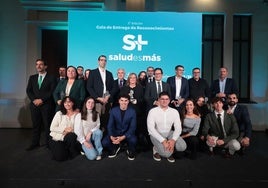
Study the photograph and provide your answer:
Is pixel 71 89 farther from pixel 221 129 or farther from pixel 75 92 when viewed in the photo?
pixel 221 129

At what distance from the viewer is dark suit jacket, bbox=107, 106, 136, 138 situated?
14.1 feet

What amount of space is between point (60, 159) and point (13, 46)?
4039 millimetres

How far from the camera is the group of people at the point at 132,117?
13.8 ft


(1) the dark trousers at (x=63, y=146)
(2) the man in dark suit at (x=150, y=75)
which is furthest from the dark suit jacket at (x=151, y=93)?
(1) the dark trousers at (x=63, y=146)

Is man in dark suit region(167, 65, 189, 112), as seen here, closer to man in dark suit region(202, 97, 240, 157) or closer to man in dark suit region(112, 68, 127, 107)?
man in dark suit region(202, 97, 240, 157)

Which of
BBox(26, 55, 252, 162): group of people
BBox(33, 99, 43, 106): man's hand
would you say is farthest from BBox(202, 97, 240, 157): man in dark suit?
BBox(33, 99, 43, 106): man's hand

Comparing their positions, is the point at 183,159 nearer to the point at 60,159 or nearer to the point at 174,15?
the point at 60,159

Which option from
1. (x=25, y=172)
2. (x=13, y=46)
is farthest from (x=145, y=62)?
(x=13, y=46)

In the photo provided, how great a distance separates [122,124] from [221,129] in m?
1.60

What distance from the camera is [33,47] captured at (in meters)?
6.86

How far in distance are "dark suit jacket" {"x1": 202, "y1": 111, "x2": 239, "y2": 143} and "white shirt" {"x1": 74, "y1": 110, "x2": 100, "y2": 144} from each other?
1770 mm

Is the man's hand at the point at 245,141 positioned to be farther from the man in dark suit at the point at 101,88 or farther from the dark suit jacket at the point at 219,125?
the man in dark suit at the point at 101,88

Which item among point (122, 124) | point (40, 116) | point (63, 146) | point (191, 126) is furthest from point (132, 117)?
point (40, 116)

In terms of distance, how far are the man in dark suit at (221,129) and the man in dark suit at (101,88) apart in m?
1.70
